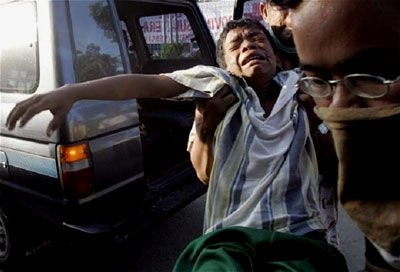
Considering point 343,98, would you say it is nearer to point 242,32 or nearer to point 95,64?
point 242,32

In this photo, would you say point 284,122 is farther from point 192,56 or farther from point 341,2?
point 192,56

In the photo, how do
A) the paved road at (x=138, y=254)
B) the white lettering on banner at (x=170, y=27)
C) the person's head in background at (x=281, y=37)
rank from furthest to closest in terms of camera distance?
Result: the white lettering on banner at (x=170, y=27)
the paved road at (x=138, y=254)
the person's head in background at (x=281, y=37)

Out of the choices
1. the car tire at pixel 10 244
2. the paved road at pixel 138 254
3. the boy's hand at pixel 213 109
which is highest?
the boy's hand at pixel 213 109

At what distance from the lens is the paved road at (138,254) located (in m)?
3.32

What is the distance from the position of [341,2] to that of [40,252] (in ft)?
10.8

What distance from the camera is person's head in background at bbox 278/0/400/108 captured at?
69 centimetres

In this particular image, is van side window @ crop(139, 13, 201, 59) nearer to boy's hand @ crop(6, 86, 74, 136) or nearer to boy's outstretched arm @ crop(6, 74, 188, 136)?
boy's outstretched arm @ crop(6, 74, 188, 136)

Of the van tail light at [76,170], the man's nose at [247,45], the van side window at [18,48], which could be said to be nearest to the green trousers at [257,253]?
the man's nose at [247,45]

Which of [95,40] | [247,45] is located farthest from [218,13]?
[247,45]

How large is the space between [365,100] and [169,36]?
5.02 m

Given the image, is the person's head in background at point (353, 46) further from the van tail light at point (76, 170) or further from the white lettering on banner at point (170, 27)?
the white lettering on banner at point (170, 27)

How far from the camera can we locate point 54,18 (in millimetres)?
2498

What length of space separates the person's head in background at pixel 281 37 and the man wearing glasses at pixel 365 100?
751mm

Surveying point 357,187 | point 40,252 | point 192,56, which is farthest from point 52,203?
point 192,56
